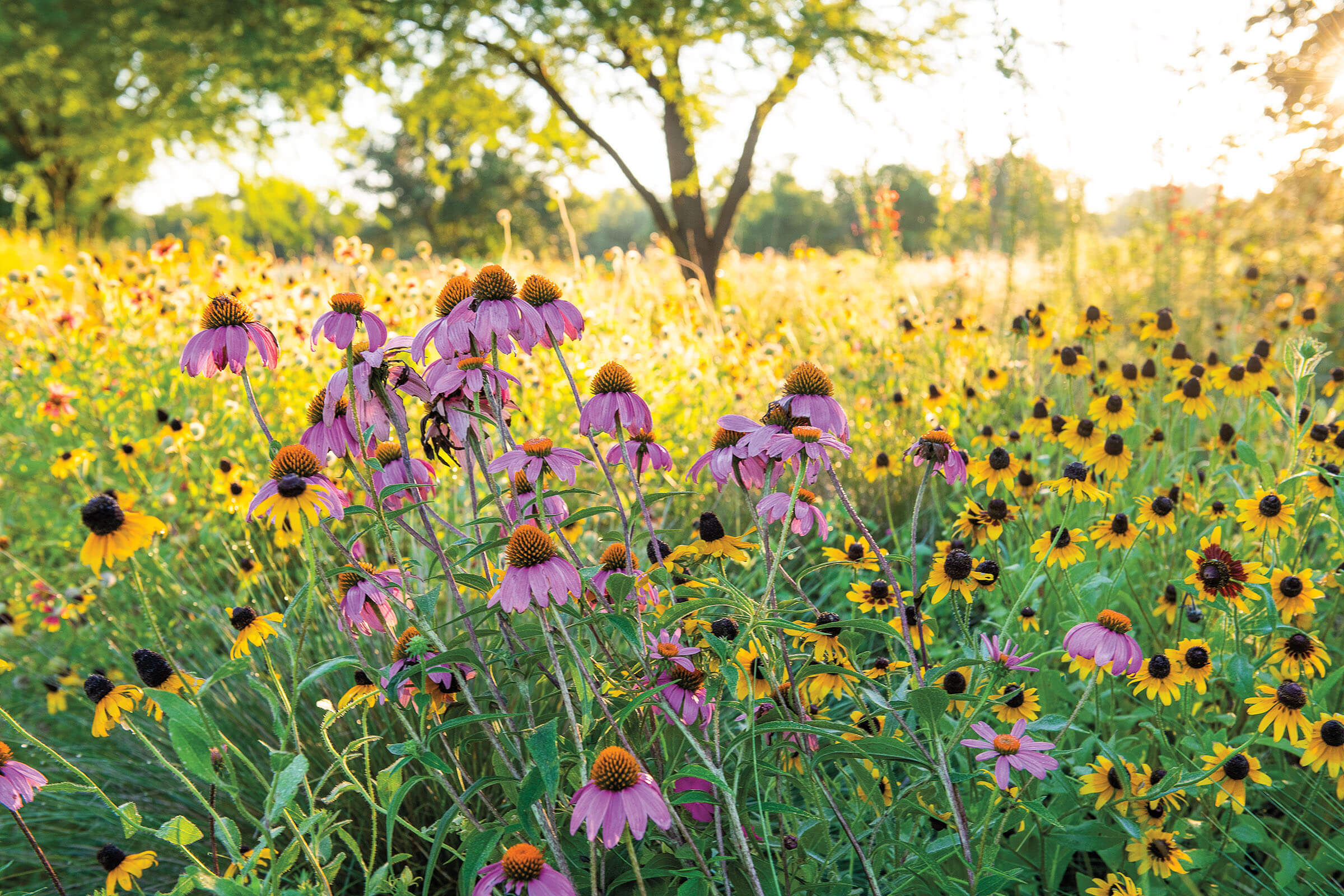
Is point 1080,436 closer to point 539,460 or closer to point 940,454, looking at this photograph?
point 940,454

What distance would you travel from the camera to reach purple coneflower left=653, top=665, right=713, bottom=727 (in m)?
1.19

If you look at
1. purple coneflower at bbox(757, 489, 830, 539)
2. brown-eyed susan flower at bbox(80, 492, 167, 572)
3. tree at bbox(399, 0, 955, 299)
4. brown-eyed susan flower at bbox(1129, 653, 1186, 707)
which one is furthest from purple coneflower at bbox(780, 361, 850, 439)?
tree at bbox(399, 0, 955, 299)

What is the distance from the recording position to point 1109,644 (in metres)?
1.32

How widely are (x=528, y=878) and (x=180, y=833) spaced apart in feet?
1.50

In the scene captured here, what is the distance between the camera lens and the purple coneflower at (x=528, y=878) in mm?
989

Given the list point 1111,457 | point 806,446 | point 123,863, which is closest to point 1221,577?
point 1111,457

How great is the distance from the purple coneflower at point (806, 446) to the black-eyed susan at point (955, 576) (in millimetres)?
436

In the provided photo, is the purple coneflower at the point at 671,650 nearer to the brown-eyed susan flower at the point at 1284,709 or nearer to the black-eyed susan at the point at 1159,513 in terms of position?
the brown-eyed susan flower at the point at 1284,709

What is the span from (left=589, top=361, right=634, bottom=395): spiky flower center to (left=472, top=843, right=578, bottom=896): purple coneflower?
2.16ft

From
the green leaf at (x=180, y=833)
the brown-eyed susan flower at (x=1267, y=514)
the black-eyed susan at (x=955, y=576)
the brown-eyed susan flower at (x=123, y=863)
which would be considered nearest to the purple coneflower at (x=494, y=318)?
the green leaf at (x=180, y=833)

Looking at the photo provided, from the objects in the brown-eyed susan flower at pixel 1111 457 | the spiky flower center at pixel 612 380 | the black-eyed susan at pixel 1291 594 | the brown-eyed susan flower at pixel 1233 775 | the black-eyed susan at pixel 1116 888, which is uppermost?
the spiky flower center at pixel 612 380

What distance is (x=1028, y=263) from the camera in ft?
33.9

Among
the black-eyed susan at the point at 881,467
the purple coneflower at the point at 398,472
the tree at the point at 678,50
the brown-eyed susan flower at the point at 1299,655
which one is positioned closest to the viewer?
the purple coneflower at the point at 398,472

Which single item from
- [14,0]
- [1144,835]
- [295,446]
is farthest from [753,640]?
[14,0]
